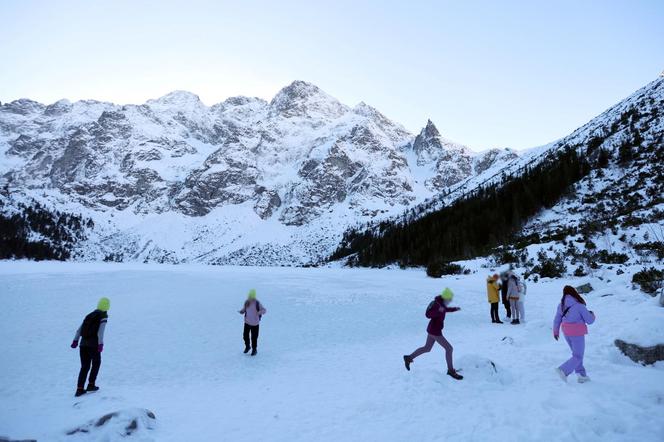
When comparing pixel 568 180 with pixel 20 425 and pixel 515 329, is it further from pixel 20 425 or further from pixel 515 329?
pixel 20 425

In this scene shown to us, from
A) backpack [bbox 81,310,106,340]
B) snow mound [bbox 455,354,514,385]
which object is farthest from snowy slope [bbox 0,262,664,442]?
backpack [bbox 81,310,106,340]

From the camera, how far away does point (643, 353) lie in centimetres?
779

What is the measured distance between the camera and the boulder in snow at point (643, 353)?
7605 millimetres

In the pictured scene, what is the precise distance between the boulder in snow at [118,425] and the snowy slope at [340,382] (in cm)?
11

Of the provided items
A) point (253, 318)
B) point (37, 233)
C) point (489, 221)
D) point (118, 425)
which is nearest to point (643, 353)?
point (253, 318)

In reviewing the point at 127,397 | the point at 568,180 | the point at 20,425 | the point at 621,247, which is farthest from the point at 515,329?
the point at 568,180

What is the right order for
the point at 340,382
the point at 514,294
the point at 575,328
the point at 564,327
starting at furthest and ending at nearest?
the point at 514,294 < the point at 340,382 < the point at 564,327 < the point at 575,328

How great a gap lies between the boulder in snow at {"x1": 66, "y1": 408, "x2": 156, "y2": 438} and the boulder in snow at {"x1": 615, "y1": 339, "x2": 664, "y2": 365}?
9.52 metres

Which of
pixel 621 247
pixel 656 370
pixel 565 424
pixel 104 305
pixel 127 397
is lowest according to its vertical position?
pixel 127 397

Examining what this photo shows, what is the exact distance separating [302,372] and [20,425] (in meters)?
5.52

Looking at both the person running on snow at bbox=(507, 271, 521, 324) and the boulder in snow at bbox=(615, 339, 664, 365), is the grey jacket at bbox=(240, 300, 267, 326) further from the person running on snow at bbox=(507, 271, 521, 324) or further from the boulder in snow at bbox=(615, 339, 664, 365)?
the person running on snow at bbox=(507, 271, 521, 324)

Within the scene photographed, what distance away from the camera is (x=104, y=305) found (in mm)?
8227

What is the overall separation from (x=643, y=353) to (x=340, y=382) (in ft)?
20.9

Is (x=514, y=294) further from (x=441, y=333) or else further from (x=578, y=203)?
(x=578, y=203)
